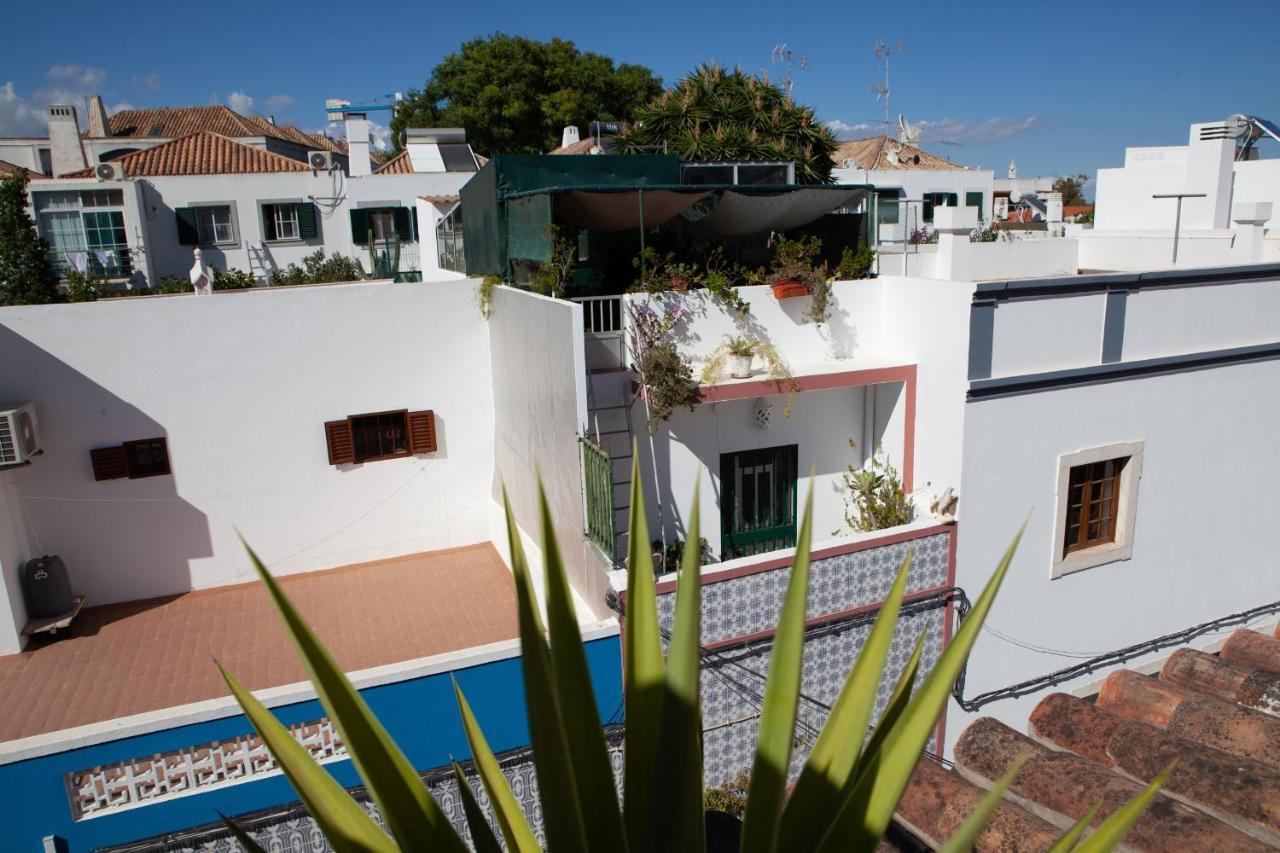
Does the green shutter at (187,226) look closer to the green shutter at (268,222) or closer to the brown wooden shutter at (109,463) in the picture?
the green shutter at (268,222)

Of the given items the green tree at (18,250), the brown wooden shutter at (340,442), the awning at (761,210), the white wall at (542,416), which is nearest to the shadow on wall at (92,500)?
the brown wooden shutter at (340,442)

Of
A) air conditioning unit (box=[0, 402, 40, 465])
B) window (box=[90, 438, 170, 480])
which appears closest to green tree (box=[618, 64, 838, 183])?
window (box=[90, 438, 170, 480])

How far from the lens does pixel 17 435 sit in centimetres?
900

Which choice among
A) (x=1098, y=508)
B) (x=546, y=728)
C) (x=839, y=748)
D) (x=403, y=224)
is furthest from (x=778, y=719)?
(x=403, y=224)

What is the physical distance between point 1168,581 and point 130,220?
75.6 feet

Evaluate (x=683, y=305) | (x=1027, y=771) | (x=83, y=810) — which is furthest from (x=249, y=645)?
(x=1027, y=771)

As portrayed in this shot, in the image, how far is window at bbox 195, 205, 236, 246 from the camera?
76.2 feet

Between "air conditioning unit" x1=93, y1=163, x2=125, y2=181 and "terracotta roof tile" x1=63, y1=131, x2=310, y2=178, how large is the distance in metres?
1.23

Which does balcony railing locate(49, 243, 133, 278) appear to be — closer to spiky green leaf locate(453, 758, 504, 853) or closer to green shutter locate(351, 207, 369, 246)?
green shutter locate(351, 207, 369, 246)

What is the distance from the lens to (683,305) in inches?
367

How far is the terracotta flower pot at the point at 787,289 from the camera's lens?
9.61m

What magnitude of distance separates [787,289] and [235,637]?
23.2 ft

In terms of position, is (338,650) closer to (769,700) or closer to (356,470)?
(356,470)

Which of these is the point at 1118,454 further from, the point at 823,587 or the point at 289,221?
the point at 289,221
